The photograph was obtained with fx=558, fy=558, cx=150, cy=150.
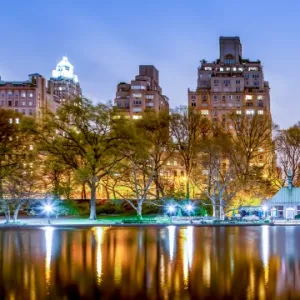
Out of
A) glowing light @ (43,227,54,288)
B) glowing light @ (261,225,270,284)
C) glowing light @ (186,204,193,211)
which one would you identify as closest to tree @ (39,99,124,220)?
glowing light @ (186,204,193,211)

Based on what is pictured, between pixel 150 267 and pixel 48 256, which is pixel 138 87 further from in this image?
pixel 150 267

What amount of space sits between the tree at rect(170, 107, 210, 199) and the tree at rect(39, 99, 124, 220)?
13.4 metres

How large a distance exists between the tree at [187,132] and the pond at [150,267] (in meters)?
35.8

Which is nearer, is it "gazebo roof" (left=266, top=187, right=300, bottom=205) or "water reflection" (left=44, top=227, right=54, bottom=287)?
"water reflection" (left=44, top=227, right=54, bottom=287)

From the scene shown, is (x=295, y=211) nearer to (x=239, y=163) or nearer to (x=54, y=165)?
(x=239, y=163)

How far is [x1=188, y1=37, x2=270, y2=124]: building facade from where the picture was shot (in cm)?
15262

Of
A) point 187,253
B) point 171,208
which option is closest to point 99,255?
point 187,253

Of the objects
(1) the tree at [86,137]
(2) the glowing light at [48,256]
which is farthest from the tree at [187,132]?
(2) the glowing light at [48,256]

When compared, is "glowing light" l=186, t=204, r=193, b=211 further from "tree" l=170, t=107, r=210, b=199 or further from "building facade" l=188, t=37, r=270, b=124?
"building facade" l=188, t=37, r=270, b=124

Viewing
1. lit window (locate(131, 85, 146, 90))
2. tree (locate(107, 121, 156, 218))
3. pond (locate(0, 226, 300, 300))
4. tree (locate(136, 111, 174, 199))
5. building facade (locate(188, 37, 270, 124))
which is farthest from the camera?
lit window (locate(131, 85, 146, 90))

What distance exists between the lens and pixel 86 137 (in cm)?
6781

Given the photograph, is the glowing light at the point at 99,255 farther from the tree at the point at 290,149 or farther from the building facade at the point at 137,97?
the building facade at the point at 137,97

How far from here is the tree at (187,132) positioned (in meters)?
79.3

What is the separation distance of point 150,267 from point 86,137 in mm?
41809
